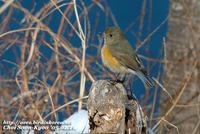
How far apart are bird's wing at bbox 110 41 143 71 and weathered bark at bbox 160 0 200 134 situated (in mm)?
1300

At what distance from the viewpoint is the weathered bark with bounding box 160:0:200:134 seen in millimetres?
5832

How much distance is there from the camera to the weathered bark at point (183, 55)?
5832 mm

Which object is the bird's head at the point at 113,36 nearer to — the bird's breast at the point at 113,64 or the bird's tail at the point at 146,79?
the bird's breast at the point at 113,64

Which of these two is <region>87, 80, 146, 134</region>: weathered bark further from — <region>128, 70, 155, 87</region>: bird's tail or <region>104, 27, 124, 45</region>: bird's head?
<region>104, 27, 124, 45</region>: bird's head

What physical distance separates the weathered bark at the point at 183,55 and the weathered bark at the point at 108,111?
2584 millimetres

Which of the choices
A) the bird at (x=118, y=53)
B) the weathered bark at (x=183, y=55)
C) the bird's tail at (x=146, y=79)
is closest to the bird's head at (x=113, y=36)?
the bird at (x=118, y=53)

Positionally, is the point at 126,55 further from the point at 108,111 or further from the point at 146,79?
the point at 108,111

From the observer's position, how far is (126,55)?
4375 mm

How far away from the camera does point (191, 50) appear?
582 centimetres

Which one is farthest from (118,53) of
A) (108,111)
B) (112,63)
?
(108,111)

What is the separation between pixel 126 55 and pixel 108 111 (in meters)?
1.37

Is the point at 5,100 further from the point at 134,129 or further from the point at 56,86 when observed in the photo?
the point at 134,129

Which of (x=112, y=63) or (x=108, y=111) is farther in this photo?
(x=112, y=63)

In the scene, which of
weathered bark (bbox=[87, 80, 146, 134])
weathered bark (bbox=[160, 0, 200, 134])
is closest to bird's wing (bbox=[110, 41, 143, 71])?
weathered bark (bbox=[87, 80, 146, 134])
